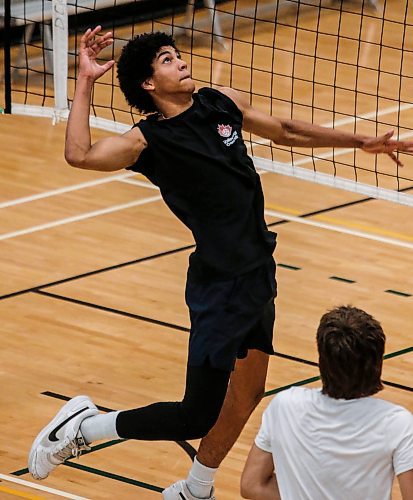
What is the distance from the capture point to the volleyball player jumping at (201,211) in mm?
5445

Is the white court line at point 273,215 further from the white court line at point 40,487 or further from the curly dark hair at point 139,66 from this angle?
the curly dark hair at point 139,66

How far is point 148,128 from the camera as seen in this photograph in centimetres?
548

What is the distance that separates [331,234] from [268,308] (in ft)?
13.1

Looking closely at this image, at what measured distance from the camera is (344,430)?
393 cm

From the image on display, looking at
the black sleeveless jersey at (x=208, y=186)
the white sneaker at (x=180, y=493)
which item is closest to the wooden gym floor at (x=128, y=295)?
the white sneaker at (x=180, y=493)

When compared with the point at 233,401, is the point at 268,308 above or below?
above

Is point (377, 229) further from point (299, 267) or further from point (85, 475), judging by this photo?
point (85, 475)

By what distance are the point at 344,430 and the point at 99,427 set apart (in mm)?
2002

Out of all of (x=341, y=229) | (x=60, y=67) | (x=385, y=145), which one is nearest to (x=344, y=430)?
(x=385, y=145)

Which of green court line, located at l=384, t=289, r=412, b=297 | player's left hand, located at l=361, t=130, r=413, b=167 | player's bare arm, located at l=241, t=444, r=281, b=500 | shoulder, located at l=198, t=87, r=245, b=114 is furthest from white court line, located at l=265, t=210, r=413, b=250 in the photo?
player's bare arm, located at l=241, t=444, r=281, b=500

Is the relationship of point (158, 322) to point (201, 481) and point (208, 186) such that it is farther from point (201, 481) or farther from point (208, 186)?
point (208, 186)

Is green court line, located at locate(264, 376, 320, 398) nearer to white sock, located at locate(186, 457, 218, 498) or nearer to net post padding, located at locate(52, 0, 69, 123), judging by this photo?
white sock, located at locate(186, 457, 218, 498)

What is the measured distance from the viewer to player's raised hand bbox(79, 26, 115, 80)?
5.42 meters

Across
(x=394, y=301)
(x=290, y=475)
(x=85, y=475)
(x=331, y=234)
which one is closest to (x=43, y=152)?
(x=331, y=234)
